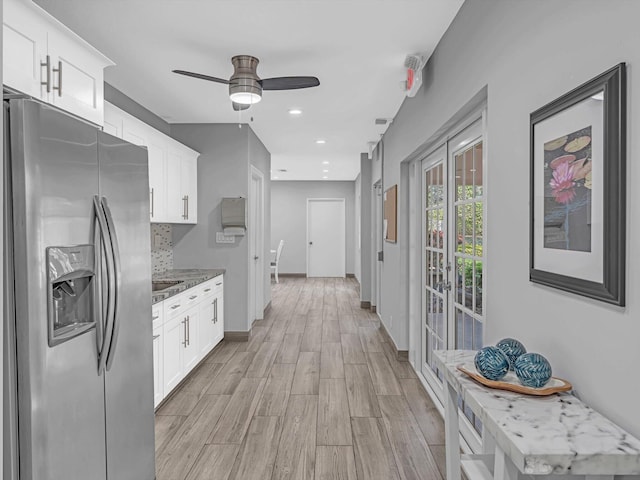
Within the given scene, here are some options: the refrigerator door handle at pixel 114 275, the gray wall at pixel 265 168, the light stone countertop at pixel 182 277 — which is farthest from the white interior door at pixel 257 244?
the refrigerator door handle at pixel 114 275

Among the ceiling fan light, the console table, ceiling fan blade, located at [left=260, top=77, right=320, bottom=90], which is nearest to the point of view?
the console table

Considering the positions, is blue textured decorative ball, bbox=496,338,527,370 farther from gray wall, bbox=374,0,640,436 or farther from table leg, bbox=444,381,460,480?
table leg, bbox=444,381,460,480

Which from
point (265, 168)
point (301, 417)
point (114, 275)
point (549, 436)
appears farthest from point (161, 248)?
point (549, 436)

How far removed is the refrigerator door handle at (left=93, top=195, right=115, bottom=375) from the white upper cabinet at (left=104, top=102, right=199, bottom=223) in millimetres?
1599

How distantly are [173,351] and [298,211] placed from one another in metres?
8.07

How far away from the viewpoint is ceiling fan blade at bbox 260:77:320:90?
2.78 m

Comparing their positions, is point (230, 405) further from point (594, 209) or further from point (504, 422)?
point (594, 209)

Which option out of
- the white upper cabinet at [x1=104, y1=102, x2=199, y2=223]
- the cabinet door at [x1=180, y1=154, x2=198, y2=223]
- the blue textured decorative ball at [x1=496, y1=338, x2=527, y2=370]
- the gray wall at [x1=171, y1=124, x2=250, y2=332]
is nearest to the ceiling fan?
the white upper cabinet at [x1=104, y1=102, x2=199, y2=223]

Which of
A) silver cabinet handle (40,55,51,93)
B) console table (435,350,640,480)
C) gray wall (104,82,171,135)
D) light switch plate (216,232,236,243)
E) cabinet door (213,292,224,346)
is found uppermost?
gray wall (104,82,171,135)

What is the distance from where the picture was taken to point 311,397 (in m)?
3.43

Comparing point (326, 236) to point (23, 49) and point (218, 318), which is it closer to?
point (218, 318)

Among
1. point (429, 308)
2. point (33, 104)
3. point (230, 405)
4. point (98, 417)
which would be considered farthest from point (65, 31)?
point (429, 308)

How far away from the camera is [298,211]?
11.3 metres

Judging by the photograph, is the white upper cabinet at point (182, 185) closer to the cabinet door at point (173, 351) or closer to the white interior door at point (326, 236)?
the cabinet door at point (173, 351)
